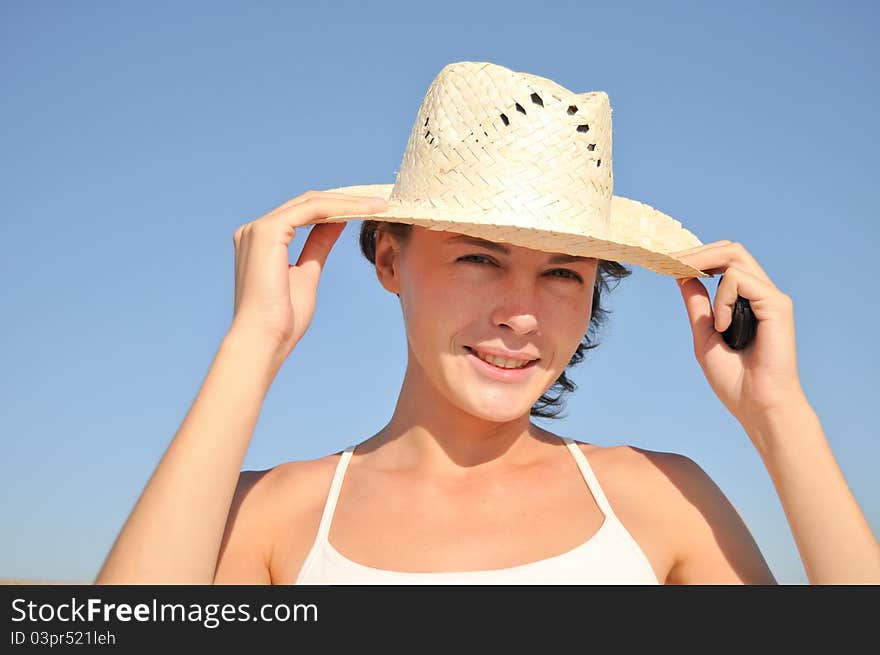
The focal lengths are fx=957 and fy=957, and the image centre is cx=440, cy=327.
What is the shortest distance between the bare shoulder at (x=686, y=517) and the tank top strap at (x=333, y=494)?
41.7 inches

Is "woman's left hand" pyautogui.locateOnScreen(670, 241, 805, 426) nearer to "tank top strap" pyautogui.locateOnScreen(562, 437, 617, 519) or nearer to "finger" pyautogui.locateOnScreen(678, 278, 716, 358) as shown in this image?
"finger" pyautogui.locateOnScreen(678, 278, 716, 358)

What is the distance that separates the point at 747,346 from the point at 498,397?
100 centimetres

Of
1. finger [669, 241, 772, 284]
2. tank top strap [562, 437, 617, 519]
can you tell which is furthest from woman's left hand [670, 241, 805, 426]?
tank top strap [562, 437, 617, 519]

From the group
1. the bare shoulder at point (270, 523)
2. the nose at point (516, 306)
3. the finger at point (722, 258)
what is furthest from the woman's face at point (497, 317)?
the bare shoulder at point (270, 523)

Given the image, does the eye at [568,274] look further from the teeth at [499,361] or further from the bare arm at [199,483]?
the bare arm at [199,483]

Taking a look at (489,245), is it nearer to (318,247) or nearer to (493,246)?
(493,246)

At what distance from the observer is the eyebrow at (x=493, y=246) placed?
3520 mm

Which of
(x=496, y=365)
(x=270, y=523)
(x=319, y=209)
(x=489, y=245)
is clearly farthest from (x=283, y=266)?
(x=270, y=523)

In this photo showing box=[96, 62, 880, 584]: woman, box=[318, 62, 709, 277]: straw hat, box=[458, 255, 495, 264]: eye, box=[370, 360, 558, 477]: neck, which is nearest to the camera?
box=[96, 62, 880, 584]: woman

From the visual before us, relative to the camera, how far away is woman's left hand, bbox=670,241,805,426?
11.6 feet

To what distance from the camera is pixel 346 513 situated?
149 inches

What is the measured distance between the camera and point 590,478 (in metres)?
3.81
